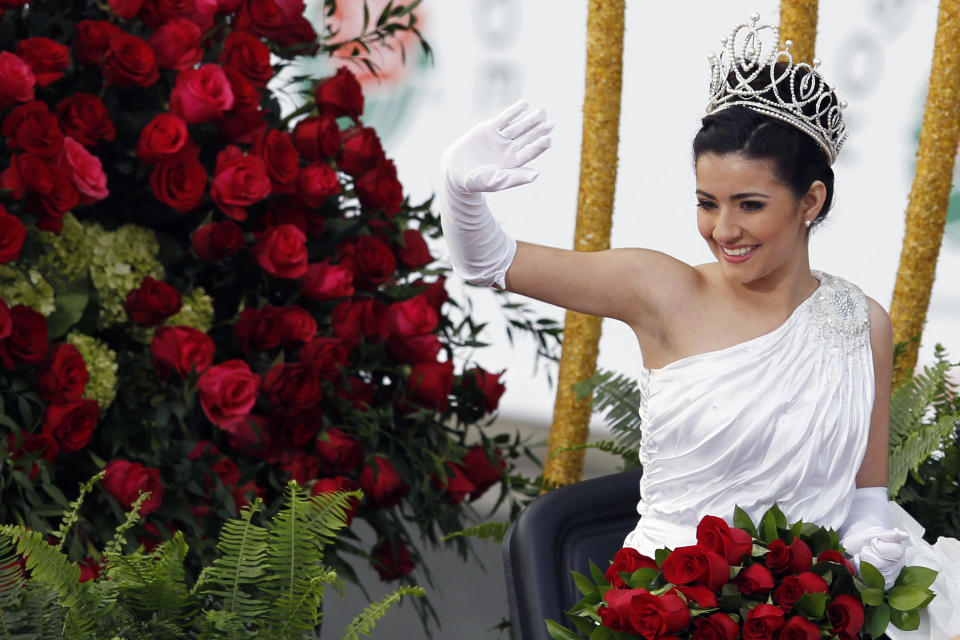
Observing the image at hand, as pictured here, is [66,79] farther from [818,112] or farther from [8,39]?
[818,112]

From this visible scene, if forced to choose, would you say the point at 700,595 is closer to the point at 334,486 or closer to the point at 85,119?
the point at 334,486

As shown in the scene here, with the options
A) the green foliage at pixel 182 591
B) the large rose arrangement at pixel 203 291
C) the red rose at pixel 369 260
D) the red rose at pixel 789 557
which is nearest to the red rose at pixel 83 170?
the large rose arrangement at pixel 203 291

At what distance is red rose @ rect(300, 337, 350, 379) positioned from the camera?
78.5 inches

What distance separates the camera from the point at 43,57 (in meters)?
1.84

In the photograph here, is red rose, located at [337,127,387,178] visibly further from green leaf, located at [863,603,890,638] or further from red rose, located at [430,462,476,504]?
green leaf, located at [863,603,890,638]

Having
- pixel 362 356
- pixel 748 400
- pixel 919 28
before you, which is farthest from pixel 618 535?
pixel 919 28

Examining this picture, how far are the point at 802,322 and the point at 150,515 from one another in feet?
3.67

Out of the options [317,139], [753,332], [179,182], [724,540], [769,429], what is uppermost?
[317,139]

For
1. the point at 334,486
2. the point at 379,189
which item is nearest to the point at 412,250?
the point at 379,189

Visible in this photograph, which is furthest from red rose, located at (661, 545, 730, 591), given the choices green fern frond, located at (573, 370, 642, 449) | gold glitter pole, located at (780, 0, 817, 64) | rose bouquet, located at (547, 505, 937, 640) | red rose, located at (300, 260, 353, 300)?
gold glitter pole, located at (780, 0, 817, 64)

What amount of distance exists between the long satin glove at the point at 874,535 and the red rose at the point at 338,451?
862 mm

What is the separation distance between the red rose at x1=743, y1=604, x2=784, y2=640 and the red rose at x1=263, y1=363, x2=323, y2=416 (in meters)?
0.90

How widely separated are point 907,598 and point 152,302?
4.15 feet

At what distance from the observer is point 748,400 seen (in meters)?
1.65
